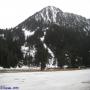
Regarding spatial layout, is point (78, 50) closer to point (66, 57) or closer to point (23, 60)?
point (66, 57)

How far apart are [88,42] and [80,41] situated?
9.69m

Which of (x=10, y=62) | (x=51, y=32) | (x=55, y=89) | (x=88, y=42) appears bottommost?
(x=55, y=89)

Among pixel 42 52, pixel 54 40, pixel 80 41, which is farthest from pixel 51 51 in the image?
pixel 42 52

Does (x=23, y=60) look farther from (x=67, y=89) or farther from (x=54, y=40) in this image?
(x=67, y=89)

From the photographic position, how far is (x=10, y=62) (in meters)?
115

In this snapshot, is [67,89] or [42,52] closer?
[67,89]

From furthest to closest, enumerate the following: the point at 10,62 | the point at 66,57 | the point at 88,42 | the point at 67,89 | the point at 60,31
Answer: the point at 60,31 < the point at 88,42 < the point at 66,57 < the point at 10,62 < the point at 67,89

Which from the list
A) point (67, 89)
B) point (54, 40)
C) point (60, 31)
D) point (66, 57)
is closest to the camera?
point (67, 89)

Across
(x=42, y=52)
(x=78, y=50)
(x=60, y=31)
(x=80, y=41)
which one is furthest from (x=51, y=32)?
(x=42, y=52)

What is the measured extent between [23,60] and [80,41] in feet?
128

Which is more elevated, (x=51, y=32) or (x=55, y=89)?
(x=51, y=32)

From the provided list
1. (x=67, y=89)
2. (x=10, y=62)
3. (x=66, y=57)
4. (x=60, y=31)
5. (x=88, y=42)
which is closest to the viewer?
(x=67, y=89)

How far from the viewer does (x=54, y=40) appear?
186875 millimetres

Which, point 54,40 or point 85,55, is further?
point 54,40
